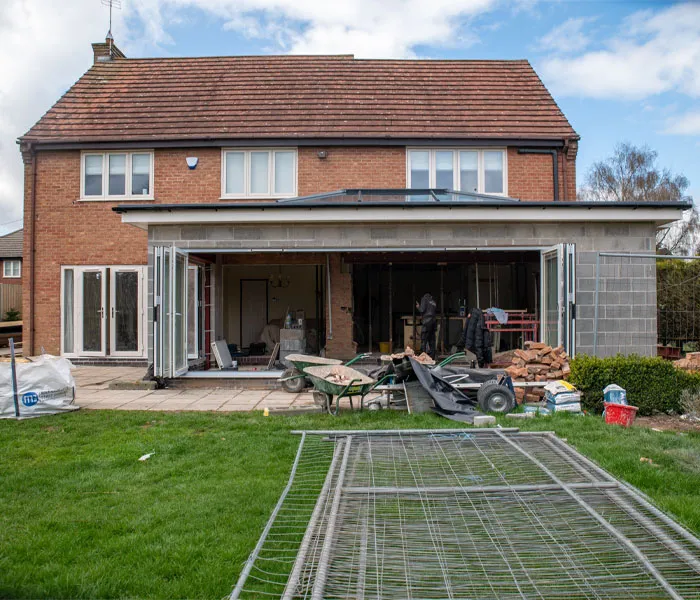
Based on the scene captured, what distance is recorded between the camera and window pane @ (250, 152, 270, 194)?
1505 centimetres

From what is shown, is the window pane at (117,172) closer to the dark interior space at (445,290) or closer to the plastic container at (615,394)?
the dark interior space at (445,290)

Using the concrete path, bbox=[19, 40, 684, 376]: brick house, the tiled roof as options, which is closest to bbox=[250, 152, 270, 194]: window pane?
bbox=[19, 40, 684, 376]: brick house

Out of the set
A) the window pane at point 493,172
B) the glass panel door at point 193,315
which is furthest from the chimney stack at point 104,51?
the window pane at point 493,172

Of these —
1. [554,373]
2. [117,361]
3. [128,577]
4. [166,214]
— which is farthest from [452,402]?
[117,361]

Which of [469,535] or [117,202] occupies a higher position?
[117,202]

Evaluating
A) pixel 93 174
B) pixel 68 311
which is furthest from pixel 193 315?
pixel 93 174

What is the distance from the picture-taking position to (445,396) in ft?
25.3

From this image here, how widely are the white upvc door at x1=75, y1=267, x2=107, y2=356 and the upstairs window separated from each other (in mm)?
2064

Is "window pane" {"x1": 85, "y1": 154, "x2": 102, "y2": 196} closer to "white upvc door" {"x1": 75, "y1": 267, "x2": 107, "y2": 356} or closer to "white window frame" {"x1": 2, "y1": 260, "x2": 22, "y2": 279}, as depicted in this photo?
"white upvc door" {"x1": 75, "y1": 267, "x2": 107, "y2": 356}

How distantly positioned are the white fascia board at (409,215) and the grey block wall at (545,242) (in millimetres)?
229

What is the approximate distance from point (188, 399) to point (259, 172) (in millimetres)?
7527

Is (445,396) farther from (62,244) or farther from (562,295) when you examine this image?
(62,244)

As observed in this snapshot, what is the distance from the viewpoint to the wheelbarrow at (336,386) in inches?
301

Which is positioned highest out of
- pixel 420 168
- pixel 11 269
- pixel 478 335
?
pixel 420 168
